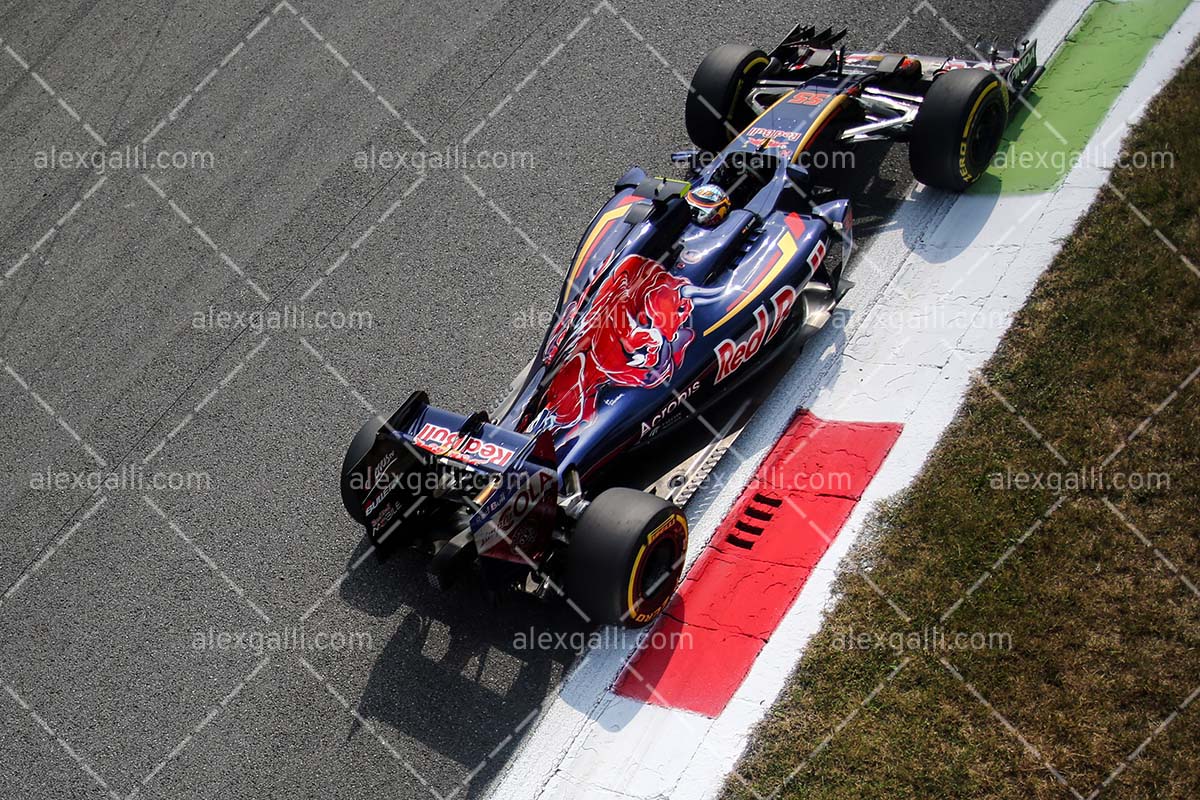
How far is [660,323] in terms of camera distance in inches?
293

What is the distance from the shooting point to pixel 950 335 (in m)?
8.01

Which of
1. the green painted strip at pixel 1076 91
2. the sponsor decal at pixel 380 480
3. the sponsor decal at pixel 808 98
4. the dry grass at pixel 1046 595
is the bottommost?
the dry grass at pixel 1046 595

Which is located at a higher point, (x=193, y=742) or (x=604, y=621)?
(x=193, y=742)

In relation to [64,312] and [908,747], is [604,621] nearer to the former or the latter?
[908,747]

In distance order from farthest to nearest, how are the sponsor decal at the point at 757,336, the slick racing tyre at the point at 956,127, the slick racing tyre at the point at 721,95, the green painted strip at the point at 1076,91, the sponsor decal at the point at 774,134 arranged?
1. the slick racing tyre at the point at 721,95
2. the green painted strip at the point at 1076,91
3. the sponsor decal at the point at 774,134
4. the slick racing tyre at the point at 956,127
5. the sponsor decal at the point at 757,336

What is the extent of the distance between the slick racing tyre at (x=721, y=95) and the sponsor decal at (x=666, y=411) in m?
2.90

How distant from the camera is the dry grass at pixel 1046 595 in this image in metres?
5.73

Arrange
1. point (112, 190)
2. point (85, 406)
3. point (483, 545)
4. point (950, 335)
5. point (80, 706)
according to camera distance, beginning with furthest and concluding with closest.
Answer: point (112, 190) → point (85, 406) → point (950, 335) → point (80, 706) → point (483, 545)

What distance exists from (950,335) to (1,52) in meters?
10.1

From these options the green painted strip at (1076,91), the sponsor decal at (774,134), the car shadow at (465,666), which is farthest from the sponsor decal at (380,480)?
the green painted strip at (1076,91)

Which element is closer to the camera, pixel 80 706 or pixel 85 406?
pixel 80 706

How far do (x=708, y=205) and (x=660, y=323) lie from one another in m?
1.22

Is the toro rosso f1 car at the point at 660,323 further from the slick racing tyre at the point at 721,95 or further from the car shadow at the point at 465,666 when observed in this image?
the car shadow at the point at 465,666

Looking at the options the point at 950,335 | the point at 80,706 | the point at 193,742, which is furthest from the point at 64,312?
the point at 950,335
